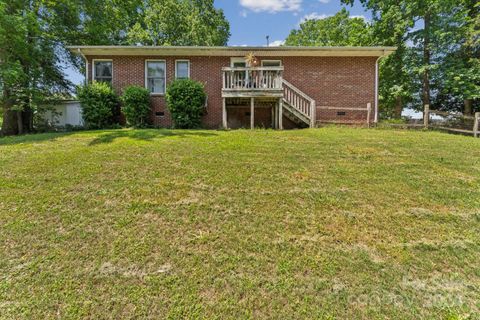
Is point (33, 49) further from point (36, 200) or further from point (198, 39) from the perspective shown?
point (198, 39)

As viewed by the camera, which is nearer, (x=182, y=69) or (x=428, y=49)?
(x=182, y=69)

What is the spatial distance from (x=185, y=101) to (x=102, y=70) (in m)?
4.67

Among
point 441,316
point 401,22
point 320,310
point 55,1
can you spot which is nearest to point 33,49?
point 55,1

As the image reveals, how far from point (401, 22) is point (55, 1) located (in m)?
18.1

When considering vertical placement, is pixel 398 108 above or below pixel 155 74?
below

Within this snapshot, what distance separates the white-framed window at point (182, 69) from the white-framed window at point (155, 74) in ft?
1.75

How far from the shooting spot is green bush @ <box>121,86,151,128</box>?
1041 cm

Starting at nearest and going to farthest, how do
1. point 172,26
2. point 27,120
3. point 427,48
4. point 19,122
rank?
point 19,122 → point 27,120 → point 427,48 → point 172,26

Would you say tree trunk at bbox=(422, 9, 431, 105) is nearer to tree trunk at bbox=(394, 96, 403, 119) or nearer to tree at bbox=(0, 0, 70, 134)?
tree trunk at bbox=(394, 96, 403, 119)

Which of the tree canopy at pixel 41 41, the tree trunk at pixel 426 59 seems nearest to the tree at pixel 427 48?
the tree trunk at pixel 426 59

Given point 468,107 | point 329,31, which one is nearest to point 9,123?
point 468,107

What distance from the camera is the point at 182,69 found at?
11914mm

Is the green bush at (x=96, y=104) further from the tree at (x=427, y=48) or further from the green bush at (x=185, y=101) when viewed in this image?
the tree at (x=427, y=48)

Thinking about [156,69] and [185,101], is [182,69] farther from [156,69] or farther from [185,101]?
[185,101]
